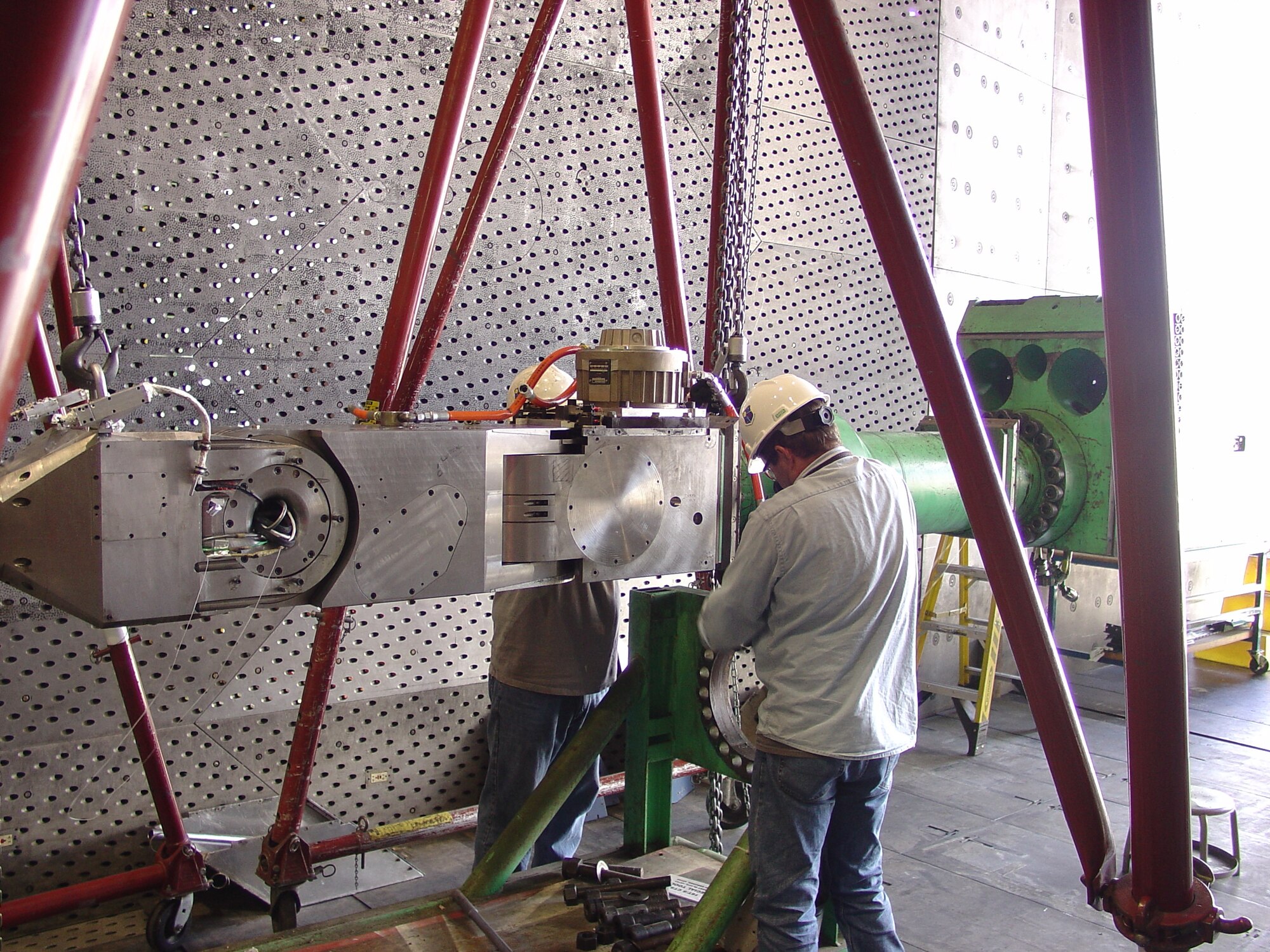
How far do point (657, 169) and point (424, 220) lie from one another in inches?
30.9

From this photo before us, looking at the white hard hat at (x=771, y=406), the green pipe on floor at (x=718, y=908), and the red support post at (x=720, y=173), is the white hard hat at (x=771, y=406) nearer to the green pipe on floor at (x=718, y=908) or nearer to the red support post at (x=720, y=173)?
the red support post at (x=720, y=173)

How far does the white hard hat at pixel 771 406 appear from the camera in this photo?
2967mm

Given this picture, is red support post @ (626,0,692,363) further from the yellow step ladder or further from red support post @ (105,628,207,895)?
the yellow step ladder

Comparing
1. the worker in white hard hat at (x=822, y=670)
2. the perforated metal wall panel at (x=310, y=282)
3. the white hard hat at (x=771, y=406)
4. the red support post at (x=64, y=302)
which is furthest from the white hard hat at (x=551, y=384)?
the red support post at (x=64, y=302)

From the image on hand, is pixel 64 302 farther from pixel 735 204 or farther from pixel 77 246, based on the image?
pixel 735 204

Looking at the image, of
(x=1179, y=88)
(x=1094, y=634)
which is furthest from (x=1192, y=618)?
(x=1179, y=88)

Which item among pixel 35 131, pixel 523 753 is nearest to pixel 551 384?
pixel 523 753

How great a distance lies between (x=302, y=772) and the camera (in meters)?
3.27

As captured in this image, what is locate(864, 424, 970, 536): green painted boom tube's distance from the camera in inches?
154

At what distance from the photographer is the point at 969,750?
19.0ft

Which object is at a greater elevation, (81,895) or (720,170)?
(720,170)

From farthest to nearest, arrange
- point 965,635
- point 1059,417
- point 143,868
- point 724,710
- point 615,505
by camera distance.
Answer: point 965,635
point 1059,417
point 143,868
point 724,710
point 615,505

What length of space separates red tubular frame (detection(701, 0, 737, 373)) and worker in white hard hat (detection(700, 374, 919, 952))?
331 millimetres

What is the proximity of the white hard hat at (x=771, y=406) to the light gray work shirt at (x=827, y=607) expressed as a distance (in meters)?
0.19
